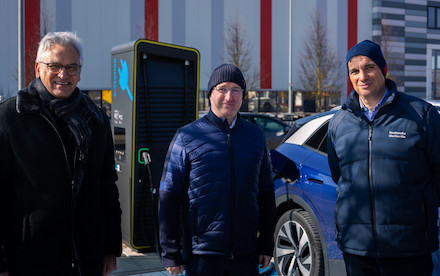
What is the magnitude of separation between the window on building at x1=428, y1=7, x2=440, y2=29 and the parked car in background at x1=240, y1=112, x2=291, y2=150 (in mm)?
32971

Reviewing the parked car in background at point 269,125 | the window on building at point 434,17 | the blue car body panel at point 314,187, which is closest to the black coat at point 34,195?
the blue car body panel at point 314,187

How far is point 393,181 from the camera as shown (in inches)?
110

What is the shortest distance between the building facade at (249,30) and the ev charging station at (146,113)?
2123 centimetres

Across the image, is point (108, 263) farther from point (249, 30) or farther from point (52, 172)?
point (249, 30)

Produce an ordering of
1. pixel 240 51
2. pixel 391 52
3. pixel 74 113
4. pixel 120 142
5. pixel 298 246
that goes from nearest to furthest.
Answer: pixel 74 113 → pixel 298 246 → pixel 120 142 → pixel 240 51 → pixel 391 52

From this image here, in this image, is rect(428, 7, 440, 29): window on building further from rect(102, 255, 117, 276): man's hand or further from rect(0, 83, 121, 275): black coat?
rect(0, 83, 121, 275): black coat

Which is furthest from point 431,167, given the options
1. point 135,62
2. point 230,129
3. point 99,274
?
point 135,62

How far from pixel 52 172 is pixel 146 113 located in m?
3.27

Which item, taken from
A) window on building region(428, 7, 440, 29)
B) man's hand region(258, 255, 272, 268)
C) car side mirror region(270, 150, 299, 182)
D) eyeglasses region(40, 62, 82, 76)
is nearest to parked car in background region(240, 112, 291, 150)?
car side mirror region(270, 150, 299, 182)

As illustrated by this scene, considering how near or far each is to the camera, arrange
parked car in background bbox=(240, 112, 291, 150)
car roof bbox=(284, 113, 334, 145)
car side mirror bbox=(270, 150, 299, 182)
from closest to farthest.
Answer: car side mirror bbox=(270, 150, 299, 182) → car roof bbox=(284, 113, 334, 145) → parked car in background bbox=(240, 112, 291, 150)

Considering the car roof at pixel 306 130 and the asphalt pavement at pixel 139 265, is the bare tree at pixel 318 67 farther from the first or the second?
the car roof at pixel 306 130

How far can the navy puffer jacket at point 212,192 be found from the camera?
2920 mm

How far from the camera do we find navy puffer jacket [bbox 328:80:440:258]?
9.17ft

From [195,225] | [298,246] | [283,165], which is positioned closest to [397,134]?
[195,225]
